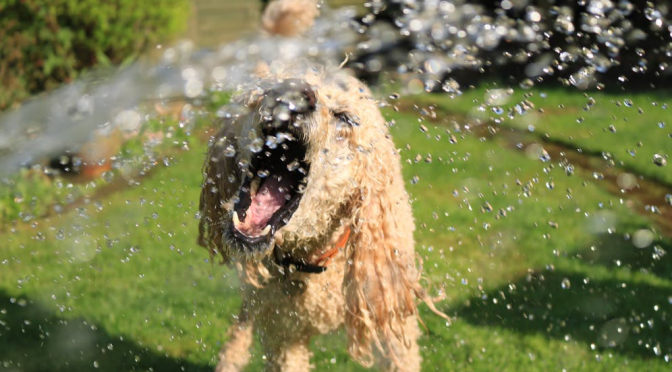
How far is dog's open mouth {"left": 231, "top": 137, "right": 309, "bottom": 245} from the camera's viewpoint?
231 cm

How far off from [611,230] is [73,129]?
16.4ft

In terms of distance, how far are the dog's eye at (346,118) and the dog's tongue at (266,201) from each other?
29cm

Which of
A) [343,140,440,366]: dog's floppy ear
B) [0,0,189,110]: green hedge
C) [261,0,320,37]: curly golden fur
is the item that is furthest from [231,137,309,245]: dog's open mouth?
[0,0,189,110]: green hedge

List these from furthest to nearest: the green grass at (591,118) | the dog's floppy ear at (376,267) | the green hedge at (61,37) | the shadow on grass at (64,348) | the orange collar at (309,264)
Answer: the green grass at (591,118) < the green hedge at (61,37) < the shadow on grass at (64,348) < the orange collar at (309,264) < the dog's floppy ear at (376,267)

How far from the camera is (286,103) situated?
2119mm

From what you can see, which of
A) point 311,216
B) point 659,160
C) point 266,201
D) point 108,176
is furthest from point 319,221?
point 659,160

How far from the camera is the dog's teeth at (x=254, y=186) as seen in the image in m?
2.36

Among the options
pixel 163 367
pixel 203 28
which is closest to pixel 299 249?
pixel 163 367

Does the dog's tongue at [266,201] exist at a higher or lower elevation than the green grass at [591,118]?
higher

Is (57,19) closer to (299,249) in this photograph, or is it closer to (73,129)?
(73,129)

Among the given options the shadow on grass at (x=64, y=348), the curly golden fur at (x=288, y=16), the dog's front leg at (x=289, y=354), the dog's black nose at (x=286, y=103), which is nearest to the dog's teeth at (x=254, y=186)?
the dog's black nose at (x=286, y=103)

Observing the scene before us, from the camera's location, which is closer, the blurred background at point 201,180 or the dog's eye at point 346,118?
the dog's eye at point 346,118

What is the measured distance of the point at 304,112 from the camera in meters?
2.19

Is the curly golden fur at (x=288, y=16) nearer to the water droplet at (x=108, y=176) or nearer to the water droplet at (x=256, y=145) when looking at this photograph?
the water droplet at (x=256, y=145)
